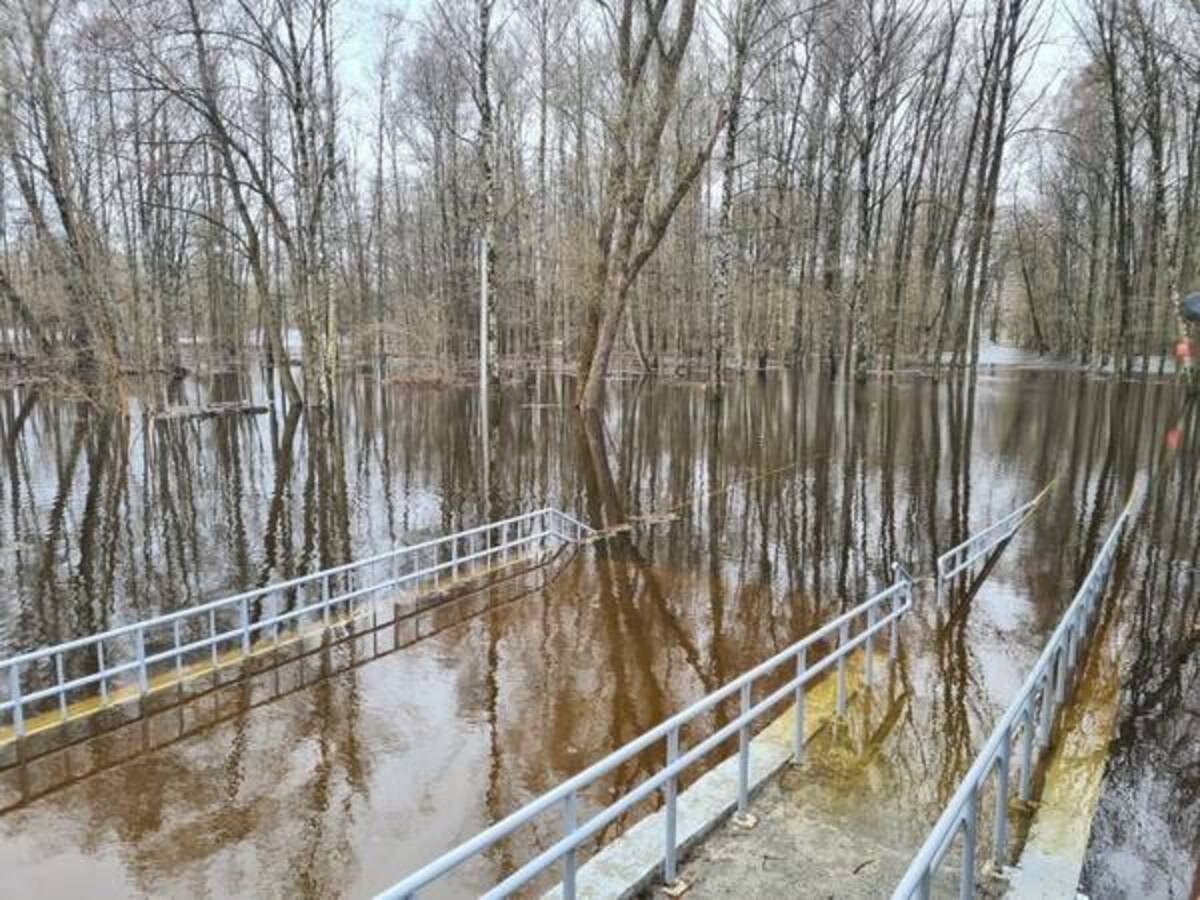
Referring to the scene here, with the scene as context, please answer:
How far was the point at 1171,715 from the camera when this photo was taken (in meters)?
6.91

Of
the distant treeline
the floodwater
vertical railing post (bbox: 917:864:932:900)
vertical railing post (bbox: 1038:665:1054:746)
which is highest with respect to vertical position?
the distant treeline

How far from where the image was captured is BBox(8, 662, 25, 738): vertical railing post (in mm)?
6262

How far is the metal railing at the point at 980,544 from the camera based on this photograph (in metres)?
9.93

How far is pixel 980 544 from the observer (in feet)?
39.5

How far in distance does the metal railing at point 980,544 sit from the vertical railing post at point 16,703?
818 centimetres

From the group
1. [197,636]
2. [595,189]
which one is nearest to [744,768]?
[197,636]

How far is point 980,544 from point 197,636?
981 cm

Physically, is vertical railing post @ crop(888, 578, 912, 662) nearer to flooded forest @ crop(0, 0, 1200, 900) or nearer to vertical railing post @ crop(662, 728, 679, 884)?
flooded forest @ crop(0, 0, 1200, 900)

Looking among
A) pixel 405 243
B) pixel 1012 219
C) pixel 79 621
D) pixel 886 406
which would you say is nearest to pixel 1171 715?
pixel 79 621

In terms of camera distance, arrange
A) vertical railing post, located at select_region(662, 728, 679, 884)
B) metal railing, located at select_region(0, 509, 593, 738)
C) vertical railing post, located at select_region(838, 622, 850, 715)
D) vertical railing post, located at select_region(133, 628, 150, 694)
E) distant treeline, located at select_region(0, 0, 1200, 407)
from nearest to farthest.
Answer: vertical railing post, located at select_region(662, 728, 679, 884) → vertical railing post, located at select_region(838, 622, 850, 715) → metal railing, located at select_region(0, 509, 593, 738) → vertical railing post, located at select_region(133, 628, 150, 694) → distant treeline, located at select_region(0, 0, 1200, 407)

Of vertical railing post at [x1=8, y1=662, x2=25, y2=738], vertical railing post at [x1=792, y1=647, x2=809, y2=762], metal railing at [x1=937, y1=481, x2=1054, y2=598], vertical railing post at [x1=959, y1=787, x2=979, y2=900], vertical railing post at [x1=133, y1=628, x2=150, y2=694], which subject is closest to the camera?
vertical railing post at [x1=959, y1=787, x2=979, y2=900]

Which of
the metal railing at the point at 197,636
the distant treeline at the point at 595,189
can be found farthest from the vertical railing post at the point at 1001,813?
the distant treeline at the point at 595,189

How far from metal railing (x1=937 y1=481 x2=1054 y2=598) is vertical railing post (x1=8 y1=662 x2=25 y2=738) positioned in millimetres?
8185

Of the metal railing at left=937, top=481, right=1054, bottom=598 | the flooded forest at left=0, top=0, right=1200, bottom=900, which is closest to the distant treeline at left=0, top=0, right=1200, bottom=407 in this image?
the flooded forest at left=0, top=0, right=1200, bottom=900
